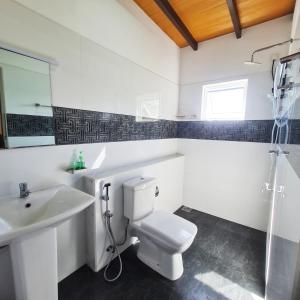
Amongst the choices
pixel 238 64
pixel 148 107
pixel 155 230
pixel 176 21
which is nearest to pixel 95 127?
pixel 148 107

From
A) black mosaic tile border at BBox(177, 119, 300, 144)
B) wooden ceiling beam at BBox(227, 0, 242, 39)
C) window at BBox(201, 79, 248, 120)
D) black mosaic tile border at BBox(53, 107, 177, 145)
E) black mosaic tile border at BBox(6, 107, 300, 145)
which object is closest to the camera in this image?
black mosaic tile border at BBox(6, 107, 300, 145)

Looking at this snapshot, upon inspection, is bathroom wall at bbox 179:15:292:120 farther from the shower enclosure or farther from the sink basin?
the sink basin

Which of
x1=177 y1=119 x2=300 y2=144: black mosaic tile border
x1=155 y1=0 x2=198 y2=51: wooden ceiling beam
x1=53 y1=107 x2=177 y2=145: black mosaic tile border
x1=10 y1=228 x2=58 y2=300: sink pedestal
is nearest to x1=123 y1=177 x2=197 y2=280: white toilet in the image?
x1=53 y1=107 x2=177 y2=145: black mosaic tile border

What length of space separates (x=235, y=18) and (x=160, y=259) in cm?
261

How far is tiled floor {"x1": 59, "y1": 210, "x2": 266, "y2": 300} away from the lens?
1.34 meters

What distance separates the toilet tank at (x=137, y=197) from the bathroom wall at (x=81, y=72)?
0.31 metres

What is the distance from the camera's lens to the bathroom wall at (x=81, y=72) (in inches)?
42.9

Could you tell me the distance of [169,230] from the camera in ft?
4.67

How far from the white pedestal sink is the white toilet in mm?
603

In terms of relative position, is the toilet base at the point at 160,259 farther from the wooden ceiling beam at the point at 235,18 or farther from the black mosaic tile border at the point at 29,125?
the wooden ceiling beam at the point at 235,18

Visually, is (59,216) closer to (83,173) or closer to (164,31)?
(83,173)

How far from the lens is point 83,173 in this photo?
1.48 m

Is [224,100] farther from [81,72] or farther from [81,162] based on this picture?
[81,162]

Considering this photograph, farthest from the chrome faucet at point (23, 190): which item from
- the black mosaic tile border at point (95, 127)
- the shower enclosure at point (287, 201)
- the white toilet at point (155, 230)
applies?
the shower enclosure at point (287, 201)
